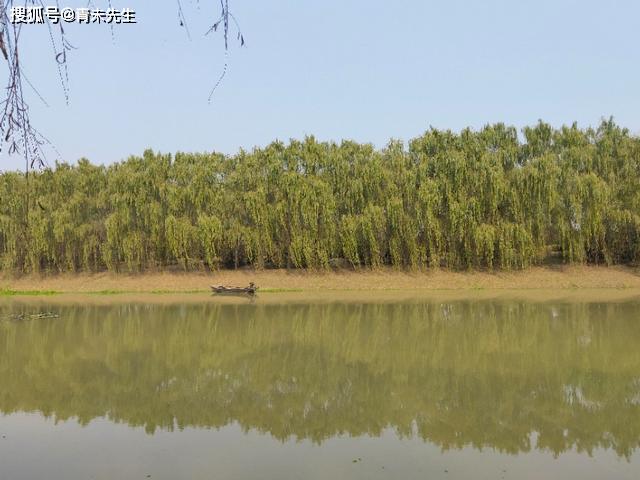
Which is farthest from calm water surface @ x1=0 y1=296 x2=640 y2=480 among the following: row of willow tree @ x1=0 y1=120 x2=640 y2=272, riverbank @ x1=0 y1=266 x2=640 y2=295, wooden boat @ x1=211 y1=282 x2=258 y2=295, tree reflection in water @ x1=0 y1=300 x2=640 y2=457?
row of willow tree @ x1=0 y1=120 x2=640 y2=272

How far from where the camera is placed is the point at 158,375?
36.2ft

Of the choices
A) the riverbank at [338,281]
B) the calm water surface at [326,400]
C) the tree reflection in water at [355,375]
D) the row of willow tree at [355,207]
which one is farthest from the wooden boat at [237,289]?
the calm water surface at [326,400]

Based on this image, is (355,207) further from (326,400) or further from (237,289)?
(326,400)

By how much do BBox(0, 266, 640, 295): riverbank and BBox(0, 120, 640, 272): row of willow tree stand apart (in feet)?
2.99

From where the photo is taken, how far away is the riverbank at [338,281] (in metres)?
29.0

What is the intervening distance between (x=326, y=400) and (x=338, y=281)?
21928mm

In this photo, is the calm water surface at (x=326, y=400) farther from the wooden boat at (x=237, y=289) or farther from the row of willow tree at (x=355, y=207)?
the row of willow tree at (x=355, y=207)

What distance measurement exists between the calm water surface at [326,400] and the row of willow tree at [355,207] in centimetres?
1412

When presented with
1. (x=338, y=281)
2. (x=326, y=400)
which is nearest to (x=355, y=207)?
(x=338, y=281)

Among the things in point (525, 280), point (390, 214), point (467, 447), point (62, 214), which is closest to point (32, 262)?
point (62, 214)

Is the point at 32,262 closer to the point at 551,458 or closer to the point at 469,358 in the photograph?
the point at 469,358

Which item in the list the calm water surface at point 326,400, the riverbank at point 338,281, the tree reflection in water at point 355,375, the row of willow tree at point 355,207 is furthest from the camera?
the row of willow tree at point 355,207

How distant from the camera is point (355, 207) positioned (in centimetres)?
3256

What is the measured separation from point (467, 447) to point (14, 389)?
834cm
